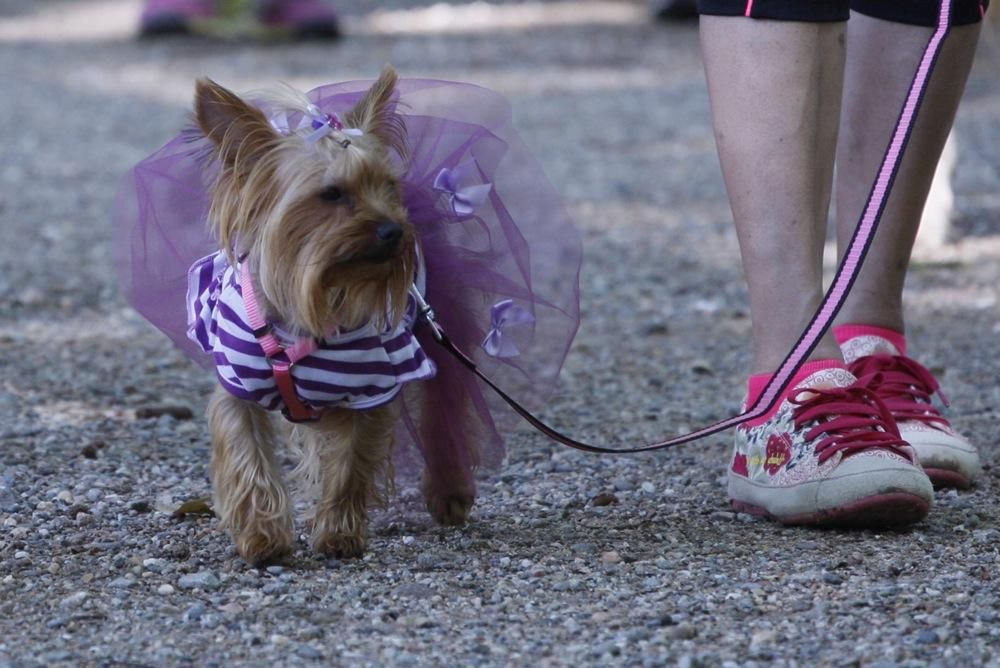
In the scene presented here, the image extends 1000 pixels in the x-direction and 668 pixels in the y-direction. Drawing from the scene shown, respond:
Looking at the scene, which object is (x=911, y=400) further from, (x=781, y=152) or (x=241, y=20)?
(x=241, y=20)

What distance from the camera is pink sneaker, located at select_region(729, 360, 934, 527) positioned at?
10.0 ft

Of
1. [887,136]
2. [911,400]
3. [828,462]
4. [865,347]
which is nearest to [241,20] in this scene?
[887,136]

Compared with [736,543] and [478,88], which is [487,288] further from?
[736,543]

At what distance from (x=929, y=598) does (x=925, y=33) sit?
1448 mm

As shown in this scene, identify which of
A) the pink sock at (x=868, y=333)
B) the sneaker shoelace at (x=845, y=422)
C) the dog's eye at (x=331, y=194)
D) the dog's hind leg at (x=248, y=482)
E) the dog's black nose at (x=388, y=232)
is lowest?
the dog's hind leg at (x=248, y=482)

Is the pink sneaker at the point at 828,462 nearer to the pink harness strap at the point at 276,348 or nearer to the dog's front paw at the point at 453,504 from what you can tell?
the dog's front paw at the point at 453,504

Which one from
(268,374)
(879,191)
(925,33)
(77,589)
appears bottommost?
→ (77,589)

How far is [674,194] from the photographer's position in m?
8.09

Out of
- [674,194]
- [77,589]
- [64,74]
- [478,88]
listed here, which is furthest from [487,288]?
[64,74]

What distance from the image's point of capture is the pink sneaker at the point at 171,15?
13172mm

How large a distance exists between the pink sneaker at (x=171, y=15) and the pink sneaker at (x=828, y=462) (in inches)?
426

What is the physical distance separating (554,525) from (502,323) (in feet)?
1.50

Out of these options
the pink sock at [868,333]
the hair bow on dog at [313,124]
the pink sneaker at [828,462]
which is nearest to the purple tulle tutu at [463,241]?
the hair bow on dog at [313,124]

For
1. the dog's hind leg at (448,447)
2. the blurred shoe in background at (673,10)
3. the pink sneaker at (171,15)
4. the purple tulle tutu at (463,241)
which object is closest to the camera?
the purple tulle tutu at (463,241)
